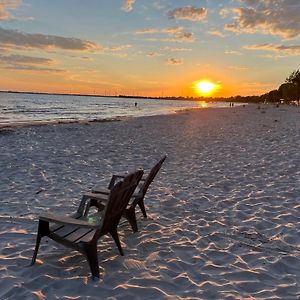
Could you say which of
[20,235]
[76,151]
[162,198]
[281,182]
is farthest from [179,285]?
[76,151]

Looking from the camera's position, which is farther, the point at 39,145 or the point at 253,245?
the point at 39,145

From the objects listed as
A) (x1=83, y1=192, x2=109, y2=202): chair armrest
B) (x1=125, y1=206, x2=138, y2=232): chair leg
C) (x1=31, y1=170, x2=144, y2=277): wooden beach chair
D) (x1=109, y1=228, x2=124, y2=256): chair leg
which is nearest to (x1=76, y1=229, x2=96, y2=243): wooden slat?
(x1=31, y1=170, x2=144, y2=277): wooden beach chair

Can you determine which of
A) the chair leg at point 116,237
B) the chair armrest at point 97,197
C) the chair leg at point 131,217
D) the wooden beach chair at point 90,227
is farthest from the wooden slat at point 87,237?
the chair leg at point 131,217

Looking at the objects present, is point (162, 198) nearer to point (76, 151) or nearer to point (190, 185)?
point (190, 185)

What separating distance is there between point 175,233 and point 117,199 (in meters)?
1.75

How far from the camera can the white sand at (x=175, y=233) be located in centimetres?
433

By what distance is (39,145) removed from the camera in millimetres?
16125

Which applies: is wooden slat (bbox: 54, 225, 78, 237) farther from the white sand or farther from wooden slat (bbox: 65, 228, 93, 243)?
the white sand

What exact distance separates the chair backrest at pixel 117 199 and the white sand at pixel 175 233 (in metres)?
0.62

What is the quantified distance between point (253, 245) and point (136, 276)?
1999 mm

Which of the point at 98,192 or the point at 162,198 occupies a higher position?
the point at 98,192

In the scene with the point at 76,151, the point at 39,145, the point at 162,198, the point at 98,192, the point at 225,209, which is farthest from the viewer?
the point at 39,145

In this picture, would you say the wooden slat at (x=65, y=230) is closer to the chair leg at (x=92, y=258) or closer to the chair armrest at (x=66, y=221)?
the chair armrest at (x=66, y=221)

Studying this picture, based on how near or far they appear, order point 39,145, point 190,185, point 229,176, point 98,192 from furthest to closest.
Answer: point 39,145 → point 229,176 → point 190,185 → point 98,192
